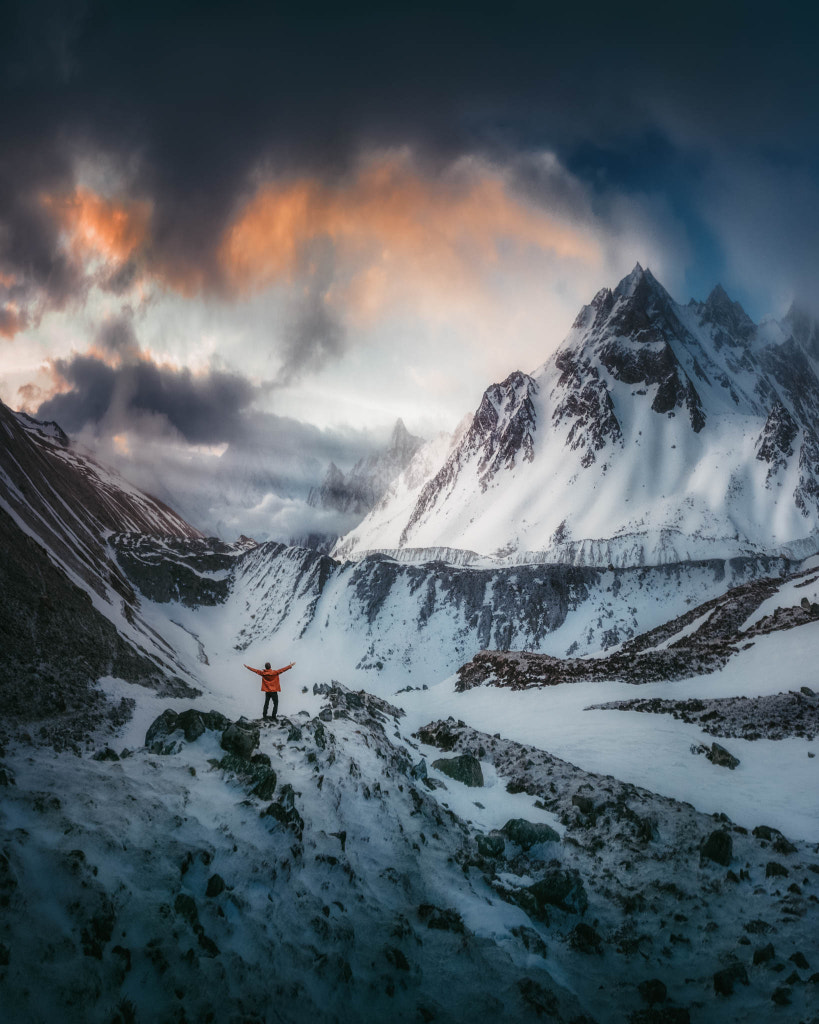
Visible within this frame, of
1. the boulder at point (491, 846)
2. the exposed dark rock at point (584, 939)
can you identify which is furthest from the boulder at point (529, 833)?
the exposed dark rock at point (584, 939)

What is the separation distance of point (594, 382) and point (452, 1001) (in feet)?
640

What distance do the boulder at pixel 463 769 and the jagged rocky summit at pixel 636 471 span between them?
101 meters

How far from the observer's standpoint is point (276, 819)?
855 centimetres

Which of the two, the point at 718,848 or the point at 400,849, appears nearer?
the point at 400,849

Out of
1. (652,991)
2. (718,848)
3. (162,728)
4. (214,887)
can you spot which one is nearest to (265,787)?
(214,887)

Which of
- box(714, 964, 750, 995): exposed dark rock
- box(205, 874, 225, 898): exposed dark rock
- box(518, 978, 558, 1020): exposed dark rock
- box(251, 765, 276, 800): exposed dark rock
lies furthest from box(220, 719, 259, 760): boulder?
box(714, 964, 750, 995): exposed dark rock

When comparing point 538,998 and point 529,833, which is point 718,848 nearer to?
point 529,833

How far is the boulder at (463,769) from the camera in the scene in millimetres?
15414

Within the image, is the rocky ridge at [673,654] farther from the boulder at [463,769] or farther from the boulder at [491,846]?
the boulder at [491,846]

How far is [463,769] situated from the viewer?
15766 mm

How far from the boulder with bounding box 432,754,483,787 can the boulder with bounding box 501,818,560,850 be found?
3.91 meters

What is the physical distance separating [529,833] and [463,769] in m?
4.76

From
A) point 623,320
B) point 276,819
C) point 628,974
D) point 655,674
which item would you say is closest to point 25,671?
point 276,819

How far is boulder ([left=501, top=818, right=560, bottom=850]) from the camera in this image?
11.1 meters
